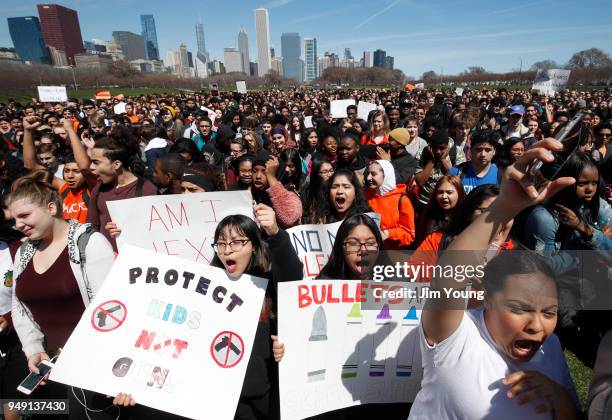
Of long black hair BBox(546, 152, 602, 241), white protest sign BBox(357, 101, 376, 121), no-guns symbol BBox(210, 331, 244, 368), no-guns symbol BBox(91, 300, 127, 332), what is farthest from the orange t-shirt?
white protest sign BBox(357, 101, 376, 121)

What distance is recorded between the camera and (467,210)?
2.51 metres

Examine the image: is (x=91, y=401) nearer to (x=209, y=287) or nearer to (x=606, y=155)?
(x=209, y=287)

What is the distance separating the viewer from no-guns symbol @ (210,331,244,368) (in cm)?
205

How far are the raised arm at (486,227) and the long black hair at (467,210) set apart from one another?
3.71 ft

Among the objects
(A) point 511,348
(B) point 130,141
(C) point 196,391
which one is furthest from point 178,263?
(B) point 130,141

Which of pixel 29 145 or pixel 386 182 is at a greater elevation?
pixel 29 145

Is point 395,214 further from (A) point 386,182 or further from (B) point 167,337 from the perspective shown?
(B) point 167,337

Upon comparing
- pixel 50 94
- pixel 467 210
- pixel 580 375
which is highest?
pixel 50 94

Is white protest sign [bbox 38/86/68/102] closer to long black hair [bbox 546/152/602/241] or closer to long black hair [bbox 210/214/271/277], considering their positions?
long black hair [bbox 210/214/271/277]

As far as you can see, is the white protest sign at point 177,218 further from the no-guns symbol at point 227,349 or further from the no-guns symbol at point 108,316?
the no-guns symbol at point 227,349

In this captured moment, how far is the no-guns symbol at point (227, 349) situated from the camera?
205cm

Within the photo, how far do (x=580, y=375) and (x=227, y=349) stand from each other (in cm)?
327

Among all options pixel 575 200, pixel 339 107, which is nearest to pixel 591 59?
pixel 339 107

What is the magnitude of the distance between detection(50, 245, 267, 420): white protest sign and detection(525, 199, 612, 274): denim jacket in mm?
2317
